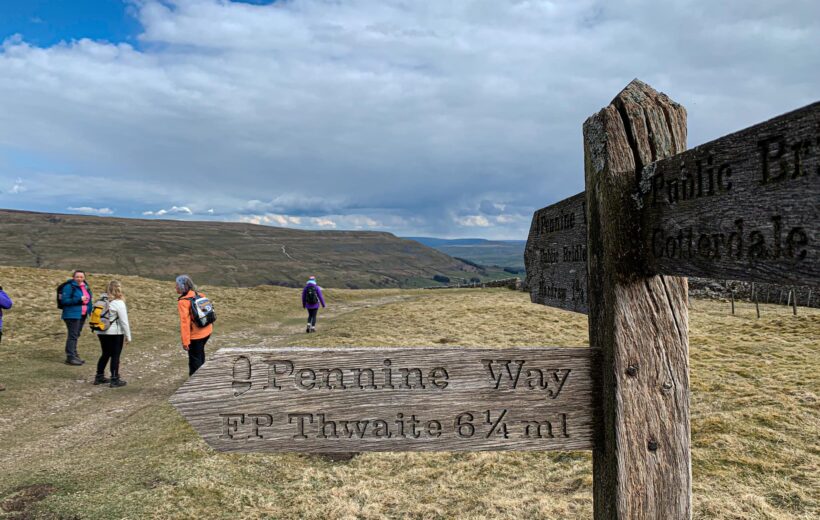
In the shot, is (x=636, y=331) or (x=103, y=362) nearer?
(x=636, y=331)

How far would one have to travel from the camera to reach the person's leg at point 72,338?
12538 millimetres

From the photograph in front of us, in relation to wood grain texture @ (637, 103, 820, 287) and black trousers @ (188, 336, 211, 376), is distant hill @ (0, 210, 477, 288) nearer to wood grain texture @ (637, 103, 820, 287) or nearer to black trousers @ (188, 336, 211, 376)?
black trousers @ (188, 336, 211, 376)

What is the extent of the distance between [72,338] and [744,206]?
15109mm

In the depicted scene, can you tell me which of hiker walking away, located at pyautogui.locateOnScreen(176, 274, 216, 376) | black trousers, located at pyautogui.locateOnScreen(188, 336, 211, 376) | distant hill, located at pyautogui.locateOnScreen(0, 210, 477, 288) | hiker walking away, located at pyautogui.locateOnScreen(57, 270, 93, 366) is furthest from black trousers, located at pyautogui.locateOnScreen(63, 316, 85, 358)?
distant hill, located at pyautogui.locateOnScreen(0, 210, 477, 288)

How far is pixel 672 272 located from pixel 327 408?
A: 5.36ft

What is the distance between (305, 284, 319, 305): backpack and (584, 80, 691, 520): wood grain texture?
1579 centimetres

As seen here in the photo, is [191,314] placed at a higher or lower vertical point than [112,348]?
higher

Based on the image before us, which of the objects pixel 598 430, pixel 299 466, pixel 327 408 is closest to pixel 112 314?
pixel 299 466

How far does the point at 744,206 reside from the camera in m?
1.66

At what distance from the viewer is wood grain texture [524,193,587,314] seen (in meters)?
2.79

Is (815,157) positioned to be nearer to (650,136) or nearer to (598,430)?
(650,136)

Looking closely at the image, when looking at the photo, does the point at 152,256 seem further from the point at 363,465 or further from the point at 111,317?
the point at 363,465

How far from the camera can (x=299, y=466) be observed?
656 centimetres

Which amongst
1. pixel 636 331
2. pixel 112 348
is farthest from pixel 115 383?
pixel 636 331
